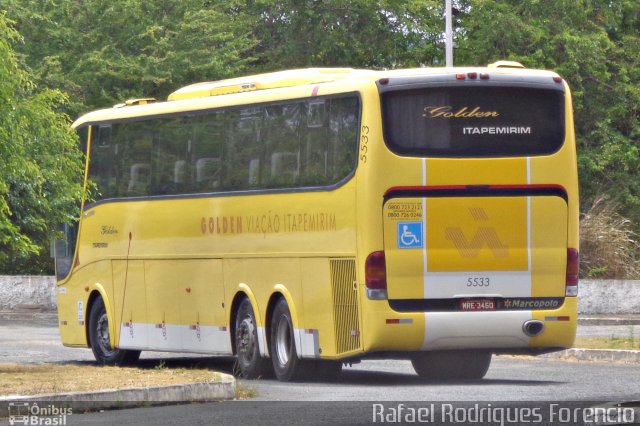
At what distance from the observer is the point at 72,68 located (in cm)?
4088

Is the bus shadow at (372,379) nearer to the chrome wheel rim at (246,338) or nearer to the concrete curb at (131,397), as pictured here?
the chrome wheel rim at (246,338)

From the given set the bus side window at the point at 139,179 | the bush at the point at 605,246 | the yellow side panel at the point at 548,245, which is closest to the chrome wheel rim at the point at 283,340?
the yellow side panel at the point at 548,245

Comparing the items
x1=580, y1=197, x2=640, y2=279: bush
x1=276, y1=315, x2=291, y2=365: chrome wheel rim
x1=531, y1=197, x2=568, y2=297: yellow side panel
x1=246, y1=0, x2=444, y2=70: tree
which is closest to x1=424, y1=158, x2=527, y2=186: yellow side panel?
x1=531, y1=197, x2=568, y2=297: yellow side panel

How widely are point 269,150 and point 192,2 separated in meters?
24.3

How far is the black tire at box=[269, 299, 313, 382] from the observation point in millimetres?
18281

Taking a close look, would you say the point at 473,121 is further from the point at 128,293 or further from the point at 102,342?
the point at 102,342

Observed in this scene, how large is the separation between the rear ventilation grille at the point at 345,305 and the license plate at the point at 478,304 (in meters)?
1.17

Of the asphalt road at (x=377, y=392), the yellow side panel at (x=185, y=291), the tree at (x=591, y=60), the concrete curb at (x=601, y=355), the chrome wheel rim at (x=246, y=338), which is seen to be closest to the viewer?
the asphalt road at (x=377, y=392)

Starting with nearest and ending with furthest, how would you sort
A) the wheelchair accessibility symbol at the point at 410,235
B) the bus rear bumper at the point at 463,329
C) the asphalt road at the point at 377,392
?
the asphalt road at the point at 377,392 → the bus rear bumper at the point at 463,329 → the wheelchair accessibility symbol at the point at 410,235

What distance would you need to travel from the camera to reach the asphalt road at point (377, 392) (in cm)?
1291

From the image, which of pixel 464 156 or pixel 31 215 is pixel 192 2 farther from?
pixel 464 156

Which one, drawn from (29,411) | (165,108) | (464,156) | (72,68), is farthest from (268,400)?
(72,68)

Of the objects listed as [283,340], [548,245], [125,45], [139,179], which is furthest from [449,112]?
[125,45]

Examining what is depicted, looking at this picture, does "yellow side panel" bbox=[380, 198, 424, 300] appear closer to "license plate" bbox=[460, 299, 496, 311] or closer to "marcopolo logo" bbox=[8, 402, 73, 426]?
"license plate" bbox=[460, 299, 496, 311]
